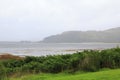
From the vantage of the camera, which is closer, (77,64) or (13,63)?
(77,64)

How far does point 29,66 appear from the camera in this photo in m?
21.5

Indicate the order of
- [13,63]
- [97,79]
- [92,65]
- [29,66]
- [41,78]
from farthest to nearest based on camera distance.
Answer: [13,63]
[29,66]
[92,65]
[41,78]
[97,79]

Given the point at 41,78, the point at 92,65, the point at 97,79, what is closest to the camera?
the point at 97,79

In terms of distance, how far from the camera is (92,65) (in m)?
19.9

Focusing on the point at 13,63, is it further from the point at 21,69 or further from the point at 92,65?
the point at 92,65

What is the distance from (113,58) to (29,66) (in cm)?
596

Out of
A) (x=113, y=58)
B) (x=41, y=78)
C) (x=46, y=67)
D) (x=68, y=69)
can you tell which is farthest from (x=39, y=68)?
(x=113, y=58)

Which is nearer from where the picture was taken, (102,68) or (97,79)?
(97,79)

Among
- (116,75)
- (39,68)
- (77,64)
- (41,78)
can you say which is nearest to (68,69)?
(77,64)

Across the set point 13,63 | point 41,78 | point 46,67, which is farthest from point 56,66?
point 13,63

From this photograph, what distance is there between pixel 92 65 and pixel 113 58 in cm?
200

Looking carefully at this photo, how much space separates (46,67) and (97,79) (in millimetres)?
6207

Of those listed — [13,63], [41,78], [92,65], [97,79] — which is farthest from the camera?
[13,63]

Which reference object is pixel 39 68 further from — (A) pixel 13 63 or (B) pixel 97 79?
(B) pixel 97 79
